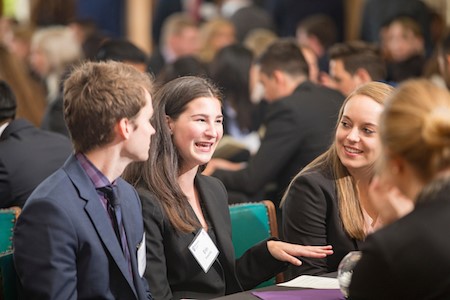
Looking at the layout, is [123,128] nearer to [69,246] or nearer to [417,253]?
[69,246]

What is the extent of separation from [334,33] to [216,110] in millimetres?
6505

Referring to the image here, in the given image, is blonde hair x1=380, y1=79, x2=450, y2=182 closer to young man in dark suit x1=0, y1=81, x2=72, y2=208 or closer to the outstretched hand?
the outstretched hand

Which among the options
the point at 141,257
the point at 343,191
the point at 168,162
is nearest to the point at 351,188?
the point at 343,191

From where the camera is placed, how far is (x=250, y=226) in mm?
3619

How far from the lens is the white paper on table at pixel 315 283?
2.79 metres

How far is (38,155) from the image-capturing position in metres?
4.07

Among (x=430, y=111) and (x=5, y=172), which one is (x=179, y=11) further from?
(x=430, y=111)

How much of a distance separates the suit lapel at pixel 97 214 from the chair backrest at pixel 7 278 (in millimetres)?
329

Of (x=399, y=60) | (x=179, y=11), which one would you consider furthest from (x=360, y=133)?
(x=179, y=11)

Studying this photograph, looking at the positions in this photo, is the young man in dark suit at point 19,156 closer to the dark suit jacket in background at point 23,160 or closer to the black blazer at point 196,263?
the dark suit jacket in background at point 23,160

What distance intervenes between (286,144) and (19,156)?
Result: 5.59 feet

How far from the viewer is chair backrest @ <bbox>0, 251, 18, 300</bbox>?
8.82 ft

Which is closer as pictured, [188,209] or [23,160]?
[188,209]

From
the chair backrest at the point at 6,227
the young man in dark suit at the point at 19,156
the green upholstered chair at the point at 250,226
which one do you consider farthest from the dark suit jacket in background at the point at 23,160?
the green upholstered chair at the point at 250,226
